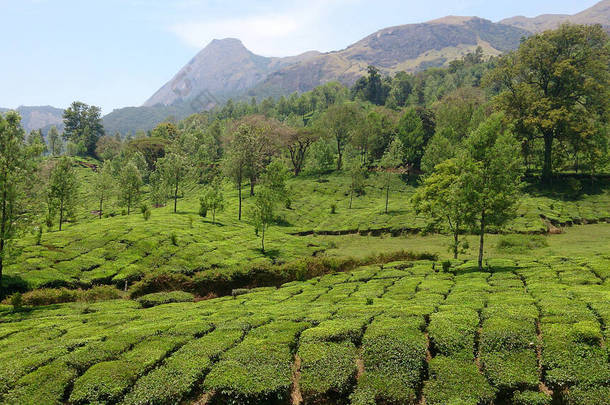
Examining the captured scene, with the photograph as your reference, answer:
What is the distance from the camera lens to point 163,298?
32.9 metres

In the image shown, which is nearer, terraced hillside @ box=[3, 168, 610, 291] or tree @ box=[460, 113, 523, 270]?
tree @ box=[460, 113, 523, 270]

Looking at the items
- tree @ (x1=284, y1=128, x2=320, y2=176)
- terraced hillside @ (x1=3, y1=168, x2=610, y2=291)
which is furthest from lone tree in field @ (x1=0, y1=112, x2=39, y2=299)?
tree @ (x1=284, y1=128, x2=320, y2=176)

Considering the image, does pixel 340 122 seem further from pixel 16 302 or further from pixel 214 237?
pixel 16 302

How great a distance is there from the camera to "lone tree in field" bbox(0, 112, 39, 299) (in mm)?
29141

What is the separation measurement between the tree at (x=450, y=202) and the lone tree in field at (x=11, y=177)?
4408 centimetres

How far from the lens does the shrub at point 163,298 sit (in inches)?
1255

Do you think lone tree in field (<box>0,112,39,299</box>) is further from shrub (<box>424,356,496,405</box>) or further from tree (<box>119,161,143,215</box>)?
tree (<box>119,161,143,215</box>)

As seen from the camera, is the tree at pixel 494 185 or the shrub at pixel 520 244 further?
the shrub at pixel 520 244

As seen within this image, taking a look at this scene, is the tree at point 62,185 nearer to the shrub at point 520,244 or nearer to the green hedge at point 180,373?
the green hedge at point 180,373

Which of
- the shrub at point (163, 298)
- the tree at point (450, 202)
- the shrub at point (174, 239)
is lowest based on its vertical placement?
the shrub at point (163, 298)

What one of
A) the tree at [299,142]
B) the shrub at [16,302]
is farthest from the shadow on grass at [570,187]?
the shrub at [16,302]

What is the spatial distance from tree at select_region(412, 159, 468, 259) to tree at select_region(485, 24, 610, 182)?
3834 centimetres

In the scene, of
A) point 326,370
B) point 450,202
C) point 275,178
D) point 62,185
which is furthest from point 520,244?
point 62,185

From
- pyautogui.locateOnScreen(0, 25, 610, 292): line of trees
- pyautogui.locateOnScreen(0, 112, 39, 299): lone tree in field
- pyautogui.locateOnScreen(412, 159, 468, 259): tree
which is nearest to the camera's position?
pyautogui.locateOnScreen(0, 112, 39, 299): lone tree in field
